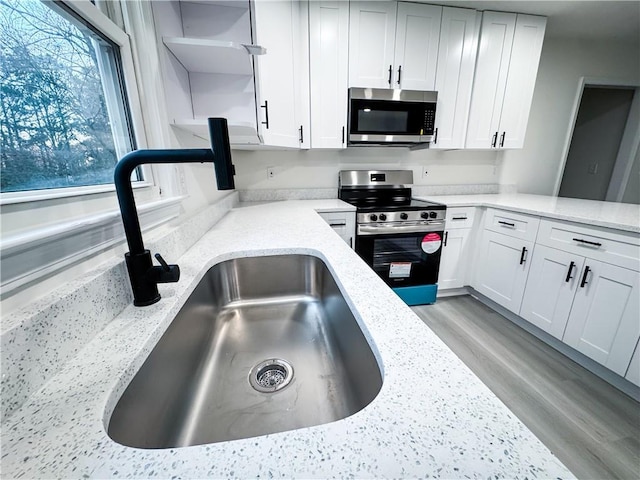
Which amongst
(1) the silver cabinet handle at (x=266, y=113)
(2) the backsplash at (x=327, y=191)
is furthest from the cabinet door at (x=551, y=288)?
(1) the silver cabinet handle at (x=266, y=113)

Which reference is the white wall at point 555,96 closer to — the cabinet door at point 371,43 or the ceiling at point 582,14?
the ceiling at point 582,14

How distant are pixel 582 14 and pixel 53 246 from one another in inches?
143

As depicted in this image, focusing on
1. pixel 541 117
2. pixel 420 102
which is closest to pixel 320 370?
pixel 420 102

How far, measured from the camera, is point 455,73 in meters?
Result: 2.10

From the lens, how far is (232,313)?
92 centimetres

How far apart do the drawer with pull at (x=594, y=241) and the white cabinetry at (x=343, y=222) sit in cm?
128

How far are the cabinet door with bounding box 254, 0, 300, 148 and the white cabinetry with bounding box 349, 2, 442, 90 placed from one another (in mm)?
533

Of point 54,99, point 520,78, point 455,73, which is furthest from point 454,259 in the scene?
point 54,99

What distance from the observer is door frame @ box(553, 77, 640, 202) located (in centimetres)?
260

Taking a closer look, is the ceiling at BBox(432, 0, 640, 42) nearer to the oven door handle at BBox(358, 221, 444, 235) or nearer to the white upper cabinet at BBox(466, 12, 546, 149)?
the white upper cabinet at BBox(466, 12, 546, 149)

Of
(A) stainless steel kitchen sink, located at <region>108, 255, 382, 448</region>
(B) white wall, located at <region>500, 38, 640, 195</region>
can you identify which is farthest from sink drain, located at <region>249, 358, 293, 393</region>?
A: (B) white wall, located at <region>500, 38, 640, 195</region>

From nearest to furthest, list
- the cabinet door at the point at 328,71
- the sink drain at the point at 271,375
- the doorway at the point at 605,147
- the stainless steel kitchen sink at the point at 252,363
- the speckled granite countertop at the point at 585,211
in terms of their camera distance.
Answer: the stainless steel kitchen sink at the point at 252,363 → the sink drain at the point at 271,375 → the speckled granite countertop at the point at 585,211 → the cabinet door at the point at 328,71 → the doorway at the point at 605,147

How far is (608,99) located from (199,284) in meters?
4.77

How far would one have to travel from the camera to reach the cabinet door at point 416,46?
1933mm
